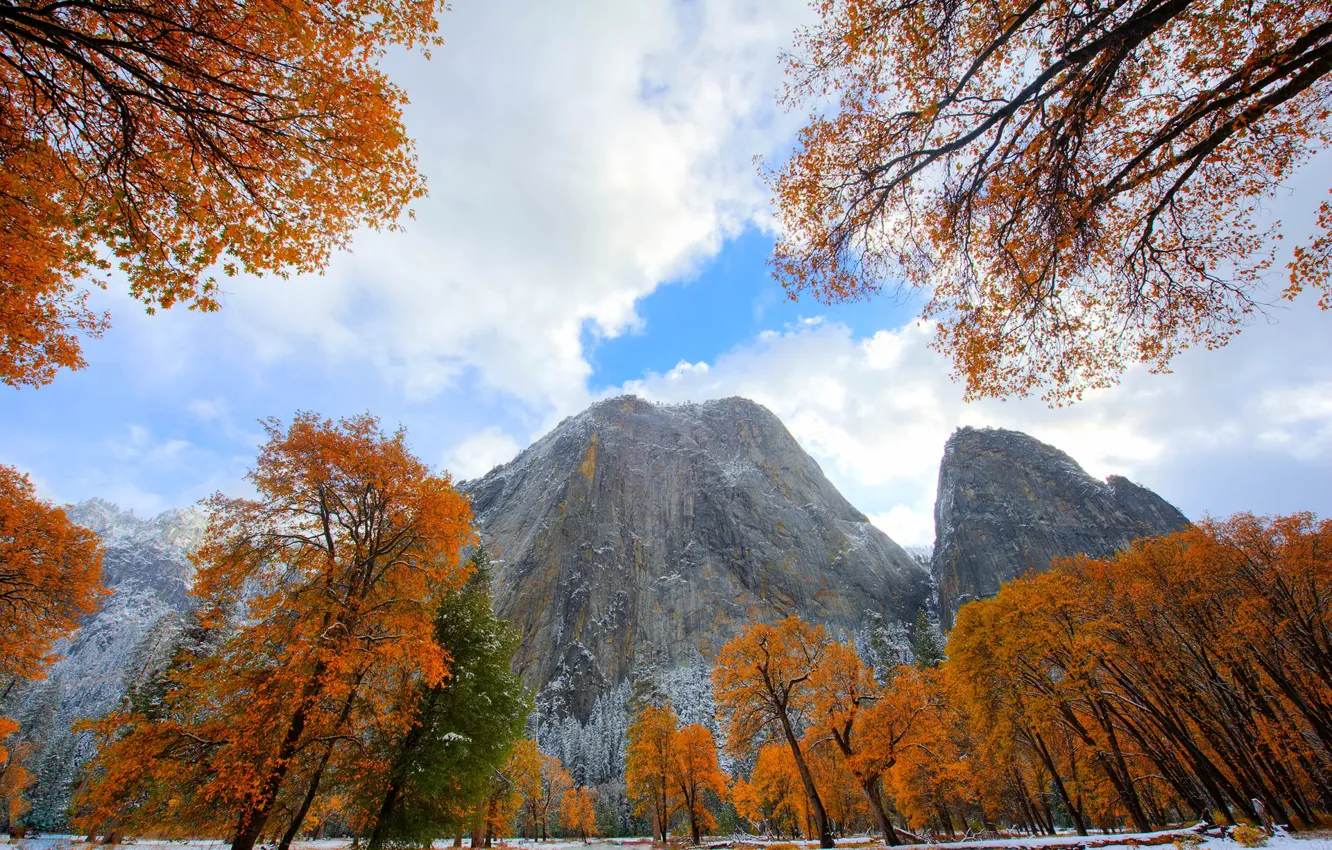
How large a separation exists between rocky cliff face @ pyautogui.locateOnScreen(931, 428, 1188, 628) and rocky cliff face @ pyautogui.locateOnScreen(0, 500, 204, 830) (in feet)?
397

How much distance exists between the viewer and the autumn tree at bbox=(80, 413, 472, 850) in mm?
8266

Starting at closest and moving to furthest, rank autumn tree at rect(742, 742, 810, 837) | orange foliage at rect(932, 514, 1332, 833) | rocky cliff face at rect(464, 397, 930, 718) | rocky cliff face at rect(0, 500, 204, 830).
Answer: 1. orange foliage at rect(932, 514, 1332, 833)
2. autumn tree at rect(742, 742, 810, 837)
3. rocky cliff face at rect(0, 500, 204, 830)
4. rocky cliff face at rect(464, 397, 930, 718)

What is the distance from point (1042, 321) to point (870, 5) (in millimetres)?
4871

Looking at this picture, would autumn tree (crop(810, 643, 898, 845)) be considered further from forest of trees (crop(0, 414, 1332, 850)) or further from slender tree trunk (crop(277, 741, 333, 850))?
slender tree trunk (crop(277, 741, 333, 850))

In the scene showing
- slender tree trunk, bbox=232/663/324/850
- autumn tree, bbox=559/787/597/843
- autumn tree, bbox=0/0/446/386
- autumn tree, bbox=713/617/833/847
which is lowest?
autumn tree, bbox=559/787/597/843

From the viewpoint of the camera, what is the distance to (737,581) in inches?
4466

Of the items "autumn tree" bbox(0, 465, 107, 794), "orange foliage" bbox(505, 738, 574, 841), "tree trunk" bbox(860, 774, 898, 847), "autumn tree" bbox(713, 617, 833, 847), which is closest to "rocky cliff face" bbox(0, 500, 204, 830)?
"autumn tree" bbox(0, 465, 107, 794)

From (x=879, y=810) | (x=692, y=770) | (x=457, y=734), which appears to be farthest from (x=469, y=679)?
(x=692, y=770)

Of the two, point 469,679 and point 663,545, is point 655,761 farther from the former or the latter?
point 663,545

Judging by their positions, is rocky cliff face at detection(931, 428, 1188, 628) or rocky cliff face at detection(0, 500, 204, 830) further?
rocky cliff face at detection(931, 428, 1188, 628)

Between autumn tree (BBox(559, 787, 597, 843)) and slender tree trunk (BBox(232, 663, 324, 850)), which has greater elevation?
slender tree trunk (BBox(232, 663, 324, 850))

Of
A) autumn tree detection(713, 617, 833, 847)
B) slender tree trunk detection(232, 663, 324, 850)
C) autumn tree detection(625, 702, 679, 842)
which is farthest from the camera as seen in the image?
autumn tree detection(625, 702, 679, 842)

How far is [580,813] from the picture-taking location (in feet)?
160

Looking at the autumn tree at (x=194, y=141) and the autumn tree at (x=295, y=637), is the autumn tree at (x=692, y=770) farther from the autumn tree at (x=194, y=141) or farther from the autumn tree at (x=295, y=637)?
the autumn tree at (x=194, y=141)
